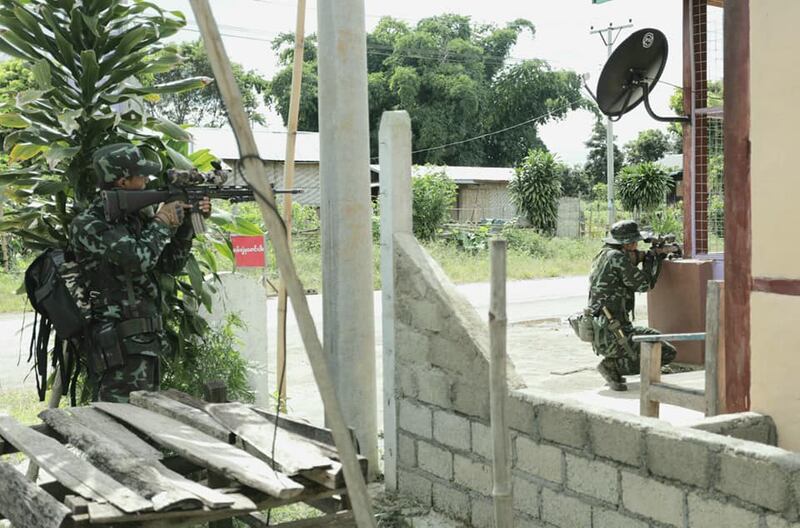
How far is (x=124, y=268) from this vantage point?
483 cm

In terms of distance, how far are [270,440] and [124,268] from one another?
1968mm

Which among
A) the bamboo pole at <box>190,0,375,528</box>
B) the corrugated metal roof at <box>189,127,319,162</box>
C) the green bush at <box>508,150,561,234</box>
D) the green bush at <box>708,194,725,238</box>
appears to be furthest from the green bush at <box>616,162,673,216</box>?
the bamboo pole at <box>190,0,375,528</box>

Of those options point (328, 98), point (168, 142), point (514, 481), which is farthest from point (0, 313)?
point (514, 481)

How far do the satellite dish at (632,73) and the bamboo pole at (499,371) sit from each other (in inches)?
174

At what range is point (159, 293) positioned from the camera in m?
5.16

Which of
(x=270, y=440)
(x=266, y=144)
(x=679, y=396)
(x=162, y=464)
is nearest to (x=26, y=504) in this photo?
(x=162, y=464)

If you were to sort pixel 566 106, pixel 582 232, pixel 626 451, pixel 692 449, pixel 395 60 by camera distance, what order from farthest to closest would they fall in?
pixel 566 106 < pixel 395 60 < pixel 582 232 < pixel 626 451 < pixel 692 449

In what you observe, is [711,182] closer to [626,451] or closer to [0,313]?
[626,451]

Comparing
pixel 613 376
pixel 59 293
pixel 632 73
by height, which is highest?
pixel 632 73

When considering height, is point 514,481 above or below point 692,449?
below

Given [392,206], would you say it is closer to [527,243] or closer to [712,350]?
[712,350]

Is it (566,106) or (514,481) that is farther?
(566,106)

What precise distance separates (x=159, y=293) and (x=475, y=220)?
30.2 meters

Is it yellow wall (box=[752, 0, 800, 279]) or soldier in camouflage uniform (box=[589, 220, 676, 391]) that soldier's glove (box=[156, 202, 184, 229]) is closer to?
yellow wall (box=[752, 0, 800, 279])
